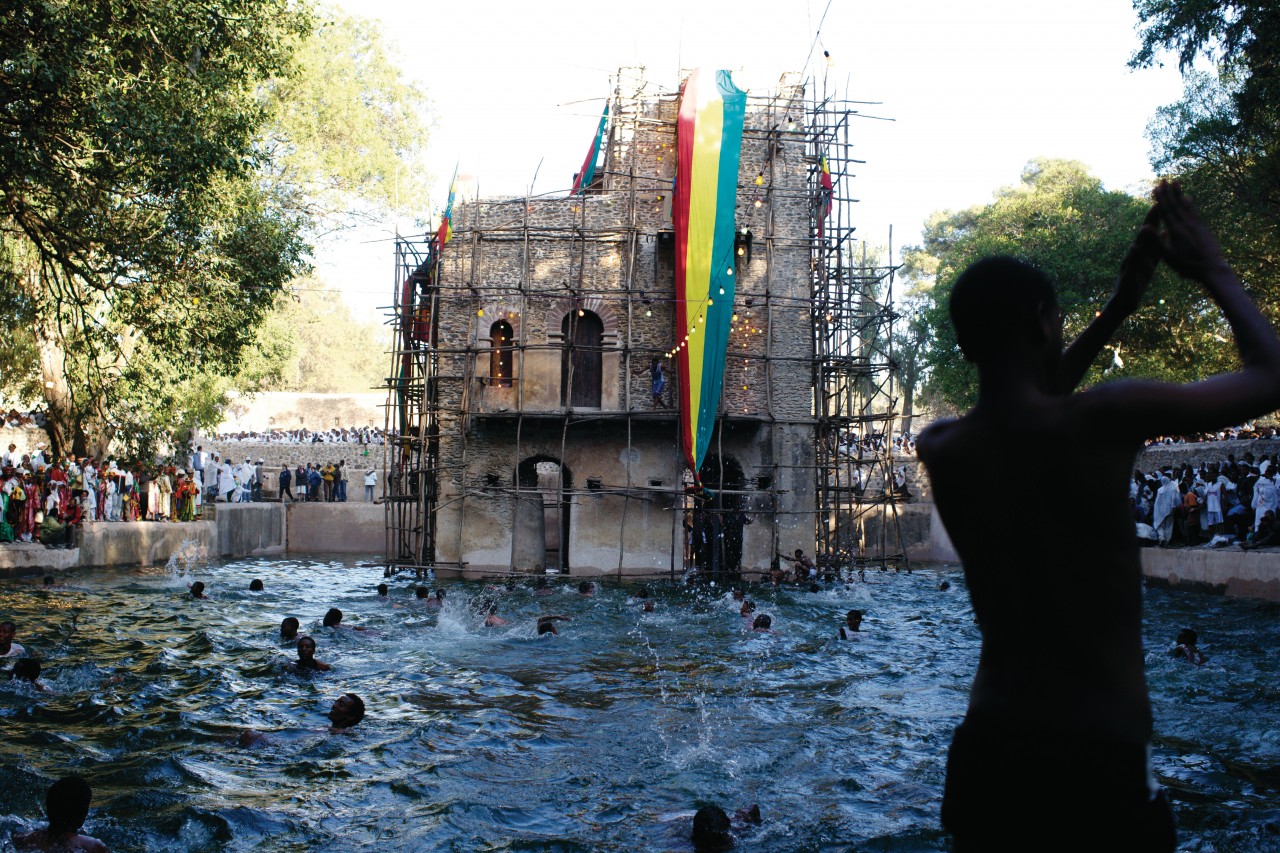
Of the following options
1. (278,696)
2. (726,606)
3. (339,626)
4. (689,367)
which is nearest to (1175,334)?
(689,367)

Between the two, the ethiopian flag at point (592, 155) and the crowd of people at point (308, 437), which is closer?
the ethiopian flag at point (592, 155)

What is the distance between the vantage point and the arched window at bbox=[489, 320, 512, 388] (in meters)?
25.4

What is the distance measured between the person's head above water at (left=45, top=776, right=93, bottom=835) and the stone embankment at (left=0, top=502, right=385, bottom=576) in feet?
51.2

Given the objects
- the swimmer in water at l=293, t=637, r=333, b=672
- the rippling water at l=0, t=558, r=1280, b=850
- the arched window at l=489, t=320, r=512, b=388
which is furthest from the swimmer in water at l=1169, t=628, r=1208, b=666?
the arched window at l=489, t=320, r=512, b=388

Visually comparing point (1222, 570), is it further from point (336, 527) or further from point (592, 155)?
point (336, 527)

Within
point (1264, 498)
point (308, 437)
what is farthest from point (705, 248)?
point (308, 437)

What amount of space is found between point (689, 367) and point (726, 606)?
529 centimetres

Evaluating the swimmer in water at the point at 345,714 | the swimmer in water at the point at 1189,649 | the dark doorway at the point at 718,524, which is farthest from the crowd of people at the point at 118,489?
the swimmer in water at the point at 1189,649

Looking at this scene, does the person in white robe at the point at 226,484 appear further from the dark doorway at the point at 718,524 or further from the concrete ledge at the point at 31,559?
the dark doorway at the point at 718,524

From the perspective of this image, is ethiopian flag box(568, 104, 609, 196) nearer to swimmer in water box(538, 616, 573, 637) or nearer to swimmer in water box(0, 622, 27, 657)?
swimmer in water box(538, 616, 573, 637)

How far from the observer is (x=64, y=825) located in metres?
6.43

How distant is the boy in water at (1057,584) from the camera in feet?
7.84

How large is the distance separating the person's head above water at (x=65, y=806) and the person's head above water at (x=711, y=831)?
3.67 metres

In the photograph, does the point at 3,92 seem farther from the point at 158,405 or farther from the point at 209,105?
the point at 158,405
